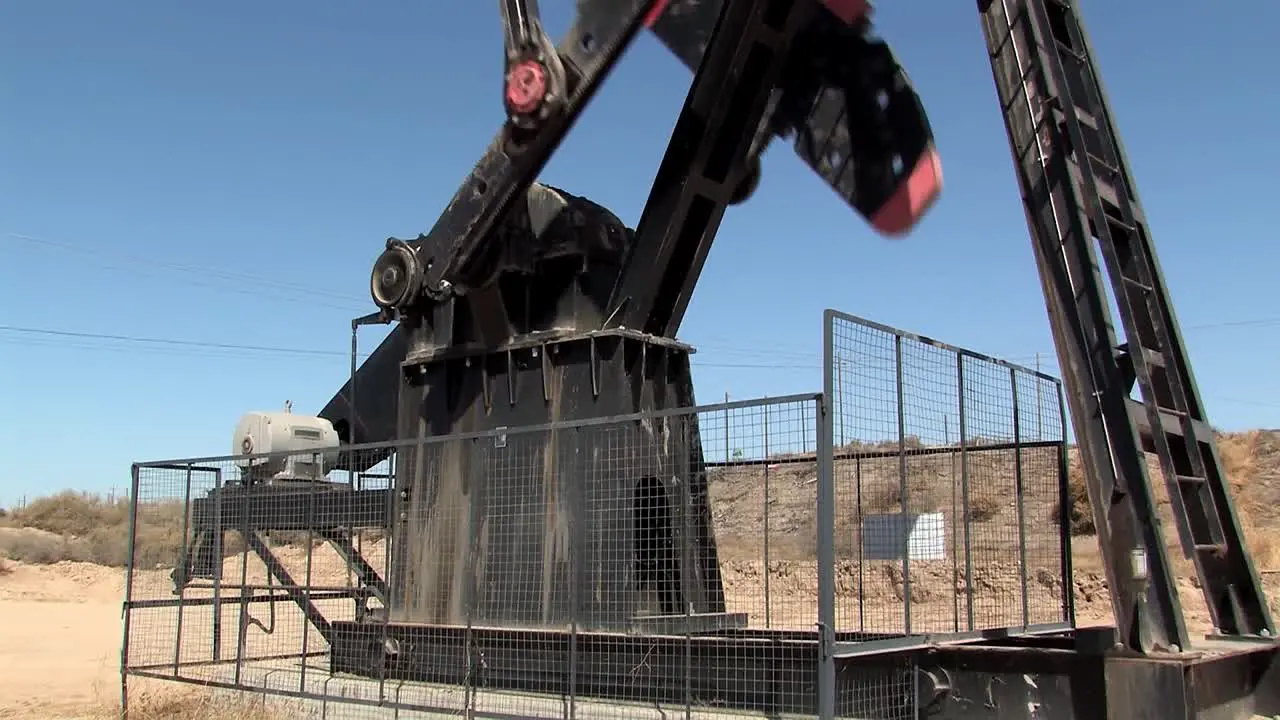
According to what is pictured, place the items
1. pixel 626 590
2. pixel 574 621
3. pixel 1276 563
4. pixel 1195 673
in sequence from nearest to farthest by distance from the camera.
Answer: pixel 1195 673, pixel 574 621, pixel 626 590, pixel 1276 563

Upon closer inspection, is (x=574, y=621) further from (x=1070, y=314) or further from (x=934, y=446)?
(x=1070, y=314)

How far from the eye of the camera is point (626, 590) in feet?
24.0

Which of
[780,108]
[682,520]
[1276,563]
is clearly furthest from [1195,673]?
[1276,563]

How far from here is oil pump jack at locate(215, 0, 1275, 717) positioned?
596 cm

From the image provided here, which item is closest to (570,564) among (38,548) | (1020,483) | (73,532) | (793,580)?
(1020,483)

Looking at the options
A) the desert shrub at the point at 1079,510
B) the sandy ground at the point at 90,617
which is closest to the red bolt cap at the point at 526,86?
the sandy ground at the point at 90,617

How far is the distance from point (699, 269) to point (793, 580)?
1270 centimetres

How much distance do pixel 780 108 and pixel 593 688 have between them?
4471 mm

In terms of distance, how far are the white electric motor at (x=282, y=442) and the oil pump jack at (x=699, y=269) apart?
1.13m

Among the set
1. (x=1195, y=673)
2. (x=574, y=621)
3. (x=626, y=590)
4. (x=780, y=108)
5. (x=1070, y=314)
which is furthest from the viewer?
(x=780, y=108)

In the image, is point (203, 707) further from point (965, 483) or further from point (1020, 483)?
point (1020, 483)

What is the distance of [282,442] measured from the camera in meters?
9.95

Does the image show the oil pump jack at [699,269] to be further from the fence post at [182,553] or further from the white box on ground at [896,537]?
the fence post at [182,553]

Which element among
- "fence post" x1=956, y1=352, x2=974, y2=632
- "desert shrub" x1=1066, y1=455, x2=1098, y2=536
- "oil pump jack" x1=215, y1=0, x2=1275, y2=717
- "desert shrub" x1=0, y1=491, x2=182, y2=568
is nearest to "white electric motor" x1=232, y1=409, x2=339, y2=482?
"oil pump jack" x1=215, y1=0, x2=1275, y2=717
